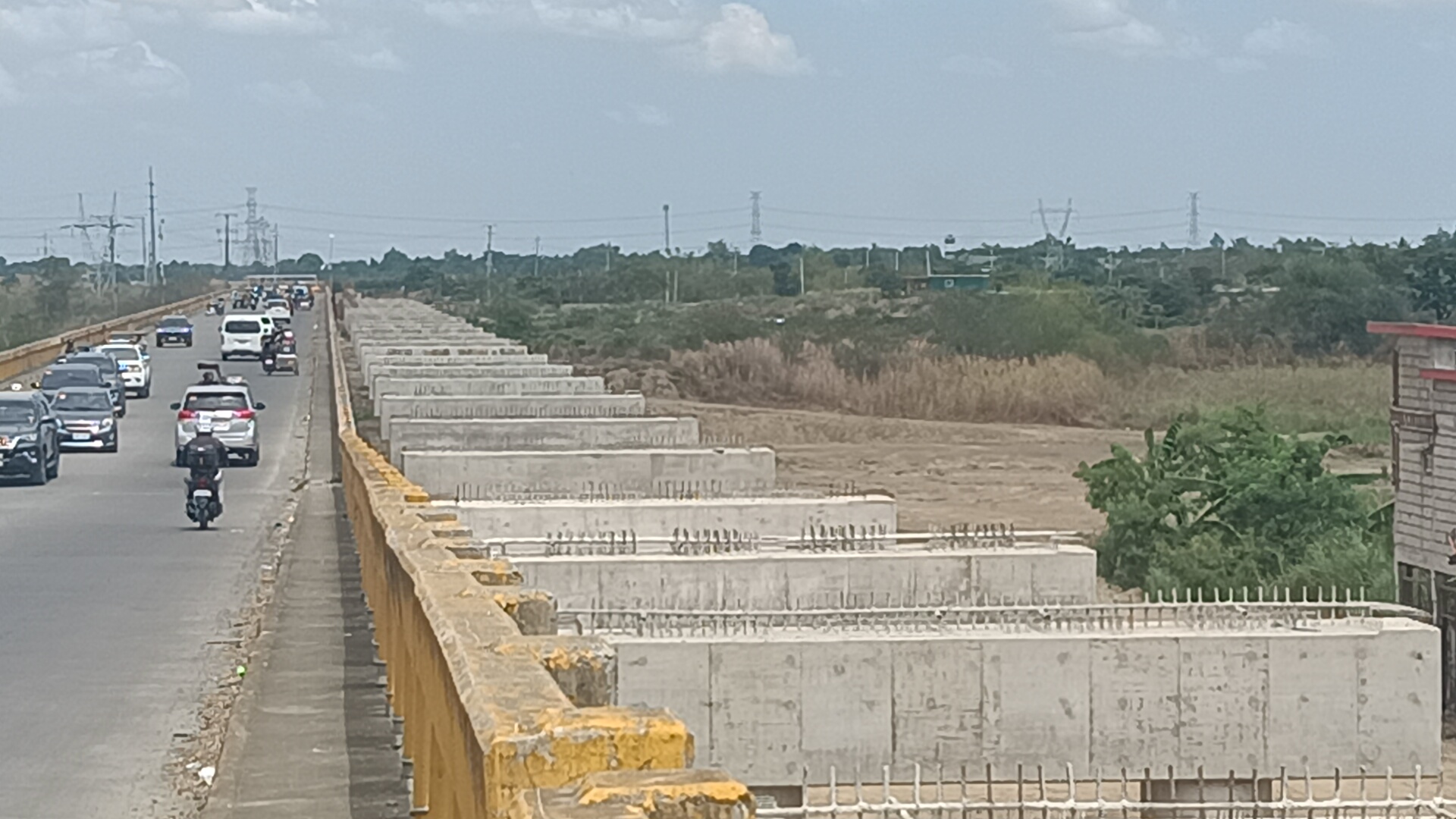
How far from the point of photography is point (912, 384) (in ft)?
241

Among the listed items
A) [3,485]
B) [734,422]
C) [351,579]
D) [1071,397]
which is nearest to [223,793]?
[351,579]

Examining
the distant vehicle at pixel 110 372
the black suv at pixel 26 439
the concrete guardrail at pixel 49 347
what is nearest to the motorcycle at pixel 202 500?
the black suv at pixel 26 439

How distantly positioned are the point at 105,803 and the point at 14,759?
155 centimetres

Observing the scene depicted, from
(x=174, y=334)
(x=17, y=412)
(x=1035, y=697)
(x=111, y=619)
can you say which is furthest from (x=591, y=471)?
(x=174, y=334)

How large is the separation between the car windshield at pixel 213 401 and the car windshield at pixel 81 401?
12.2 feet

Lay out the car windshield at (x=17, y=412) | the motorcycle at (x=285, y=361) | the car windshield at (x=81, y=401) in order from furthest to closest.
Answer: the motorcycle at (x=285, y=361) < the car windshield at (x=81, y=401) < the car windshield at (x=17, y=412)

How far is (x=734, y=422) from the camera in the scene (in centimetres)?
6269

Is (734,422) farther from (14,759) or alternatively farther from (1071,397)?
(14,759)

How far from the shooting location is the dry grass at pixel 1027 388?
226 ft

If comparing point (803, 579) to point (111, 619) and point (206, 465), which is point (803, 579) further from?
point (206, 465)

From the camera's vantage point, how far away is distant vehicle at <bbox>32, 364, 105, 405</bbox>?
43938 millimetres

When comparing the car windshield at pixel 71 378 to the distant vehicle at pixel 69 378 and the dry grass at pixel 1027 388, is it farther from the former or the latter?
the dry grass at pixel 1027 388

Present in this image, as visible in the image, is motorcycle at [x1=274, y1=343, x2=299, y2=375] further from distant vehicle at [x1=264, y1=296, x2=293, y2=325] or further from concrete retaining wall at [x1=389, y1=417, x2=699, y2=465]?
concrete retaining wall at [x1=389, y1=417, x2=699, y2=465]

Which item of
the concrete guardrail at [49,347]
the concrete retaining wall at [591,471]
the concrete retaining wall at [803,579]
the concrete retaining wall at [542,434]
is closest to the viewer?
the concrete retaining wall at [803,579]
